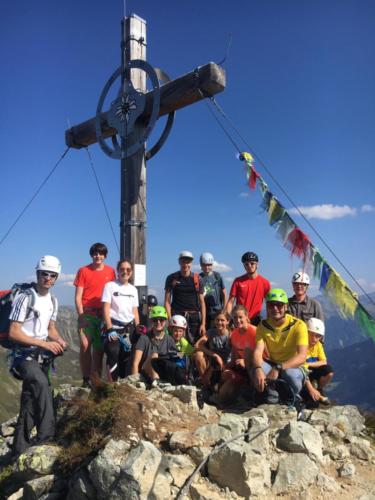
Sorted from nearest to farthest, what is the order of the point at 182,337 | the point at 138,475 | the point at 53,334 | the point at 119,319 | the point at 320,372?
the point at 138,475
the point at 53,334
the point at 320,372
the point at 119,319
the point at 182,337

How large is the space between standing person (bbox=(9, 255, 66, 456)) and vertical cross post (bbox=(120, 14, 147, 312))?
2.59 metres

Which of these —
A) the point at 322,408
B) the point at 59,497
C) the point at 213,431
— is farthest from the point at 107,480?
the point at 322,408

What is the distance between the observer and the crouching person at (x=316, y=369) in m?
6.17

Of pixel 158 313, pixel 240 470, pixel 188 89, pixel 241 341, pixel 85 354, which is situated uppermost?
pixel 188 89

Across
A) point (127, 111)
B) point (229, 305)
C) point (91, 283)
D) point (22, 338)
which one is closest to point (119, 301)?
point (91, 283)

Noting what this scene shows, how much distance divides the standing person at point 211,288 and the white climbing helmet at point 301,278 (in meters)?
1.78

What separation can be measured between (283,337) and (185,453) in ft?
8.09

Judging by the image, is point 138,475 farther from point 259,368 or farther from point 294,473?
point 259,368

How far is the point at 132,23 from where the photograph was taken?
8.69m

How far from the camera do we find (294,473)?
429 cm

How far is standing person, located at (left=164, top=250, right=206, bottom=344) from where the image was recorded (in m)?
8.03

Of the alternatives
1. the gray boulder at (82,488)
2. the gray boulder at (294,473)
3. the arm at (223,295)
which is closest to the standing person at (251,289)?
the arm at (223,295)

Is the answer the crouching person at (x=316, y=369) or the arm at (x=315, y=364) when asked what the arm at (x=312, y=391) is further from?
the arm at (x=315, y=364)

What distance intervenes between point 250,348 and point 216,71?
4.86 m
